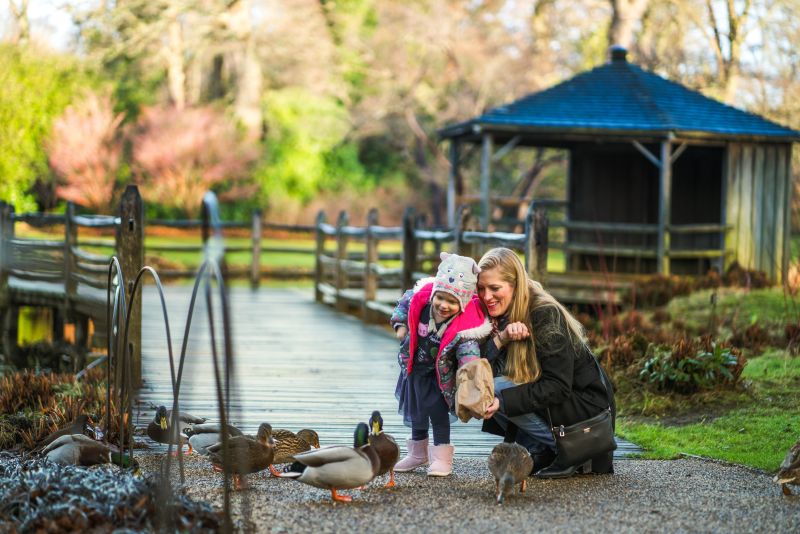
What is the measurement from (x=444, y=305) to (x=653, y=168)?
43.8ft

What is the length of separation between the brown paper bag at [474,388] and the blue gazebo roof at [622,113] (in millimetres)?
11338

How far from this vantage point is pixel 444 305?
5246 mm

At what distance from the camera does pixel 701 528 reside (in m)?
4.46

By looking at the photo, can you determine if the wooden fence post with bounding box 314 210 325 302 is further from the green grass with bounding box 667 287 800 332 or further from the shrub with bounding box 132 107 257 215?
the shrub with bounding box 132 107 257 215

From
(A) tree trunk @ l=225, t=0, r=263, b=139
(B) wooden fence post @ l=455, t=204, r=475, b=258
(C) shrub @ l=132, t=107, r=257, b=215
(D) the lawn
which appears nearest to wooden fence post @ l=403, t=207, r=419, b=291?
(B) wooden fence post @ l=455, t=204, r=475, b=258

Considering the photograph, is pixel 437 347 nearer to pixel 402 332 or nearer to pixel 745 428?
pixel 402 332

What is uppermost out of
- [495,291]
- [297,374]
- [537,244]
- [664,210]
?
[664,210]

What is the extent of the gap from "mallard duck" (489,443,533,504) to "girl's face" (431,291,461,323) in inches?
29.8

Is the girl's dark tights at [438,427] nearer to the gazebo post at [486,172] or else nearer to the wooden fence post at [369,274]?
the wooden fence post at [369,274]

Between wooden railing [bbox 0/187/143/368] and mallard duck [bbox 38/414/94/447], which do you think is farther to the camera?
wooden railing [bbox 0/187/143/368]

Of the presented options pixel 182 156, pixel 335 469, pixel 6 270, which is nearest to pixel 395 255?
pixel 6 270

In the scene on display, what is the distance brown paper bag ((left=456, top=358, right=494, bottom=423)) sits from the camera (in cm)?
505

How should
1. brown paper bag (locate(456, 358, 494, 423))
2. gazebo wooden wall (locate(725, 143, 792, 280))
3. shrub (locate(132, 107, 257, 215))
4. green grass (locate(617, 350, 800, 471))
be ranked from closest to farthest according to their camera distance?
brown paper bag (locate(456, 358, 494, 423)) → green grass (locate(617, 350, 800, 471)) → gazebo wooden wall (locate(725, 143, 792, 280)) → shrub (locate(132, 107, 257, 215))

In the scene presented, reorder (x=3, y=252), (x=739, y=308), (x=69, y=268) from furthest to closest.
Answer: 1. (x=3, y=252)
2. (x=69, y=268)
3. (x=739, y=308)
